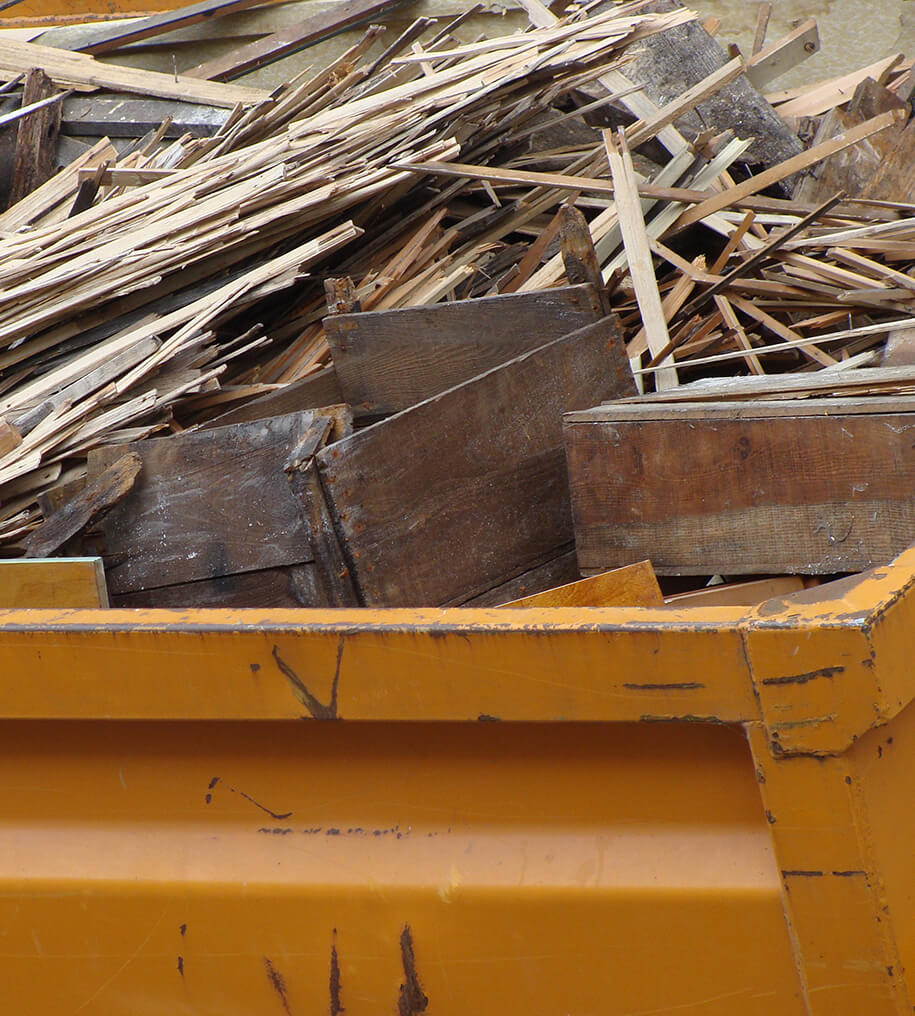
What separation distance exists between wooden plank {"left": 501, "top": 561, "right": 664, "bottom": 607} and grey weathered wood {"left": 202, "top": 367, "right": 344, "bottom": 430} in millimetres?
1097

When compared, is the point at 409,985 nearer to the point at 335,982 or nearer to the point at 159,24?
the point at 335,982

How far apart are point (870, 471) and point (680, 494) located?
375 millimetres

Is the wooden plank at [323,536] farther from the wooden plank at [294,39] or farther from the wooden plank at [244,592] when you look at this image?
the wooden plank at [294,39]

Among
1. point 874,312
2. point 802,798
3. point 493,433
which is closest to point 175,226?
point 493,433

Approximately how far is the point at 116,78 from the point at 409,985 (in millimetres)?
4849

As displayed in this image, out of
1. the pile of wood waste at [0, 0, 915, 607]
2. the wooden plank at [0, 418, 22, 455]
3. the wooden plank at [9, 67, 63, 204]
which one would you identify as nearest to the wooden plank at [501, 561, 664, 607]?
the pile of wood waste at [0, 0, 915, 607]

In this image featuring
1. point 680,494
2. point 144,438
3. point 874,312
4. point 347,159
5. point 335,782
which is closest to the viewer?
point 335,782

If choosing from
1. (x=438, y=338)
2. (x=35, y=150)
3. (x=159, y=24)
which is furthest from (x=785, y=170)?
(x=159, y=24)

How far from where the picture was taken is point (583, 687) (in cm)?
127

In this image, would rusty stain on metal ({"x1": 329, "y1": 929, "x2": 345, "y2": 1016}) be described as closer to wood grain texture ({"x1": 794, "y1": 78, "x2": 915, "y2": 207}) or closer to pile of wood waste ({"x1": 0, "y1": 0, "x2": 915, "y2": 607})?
pile of wood waste ({"x1": 0, "y1": 0, "x2": 915, "y2": 607})

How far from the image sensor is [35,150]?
470 cm

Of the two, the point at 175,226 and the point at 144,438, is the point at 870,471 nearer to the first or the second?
the point at 144,438

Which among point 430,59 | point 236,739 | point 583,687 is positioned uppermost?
point 430,59

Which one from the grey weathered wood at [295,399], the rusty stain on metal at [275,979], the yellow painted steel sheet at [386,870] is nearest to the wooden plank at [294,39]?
the grey weathered wood at [295,399]
